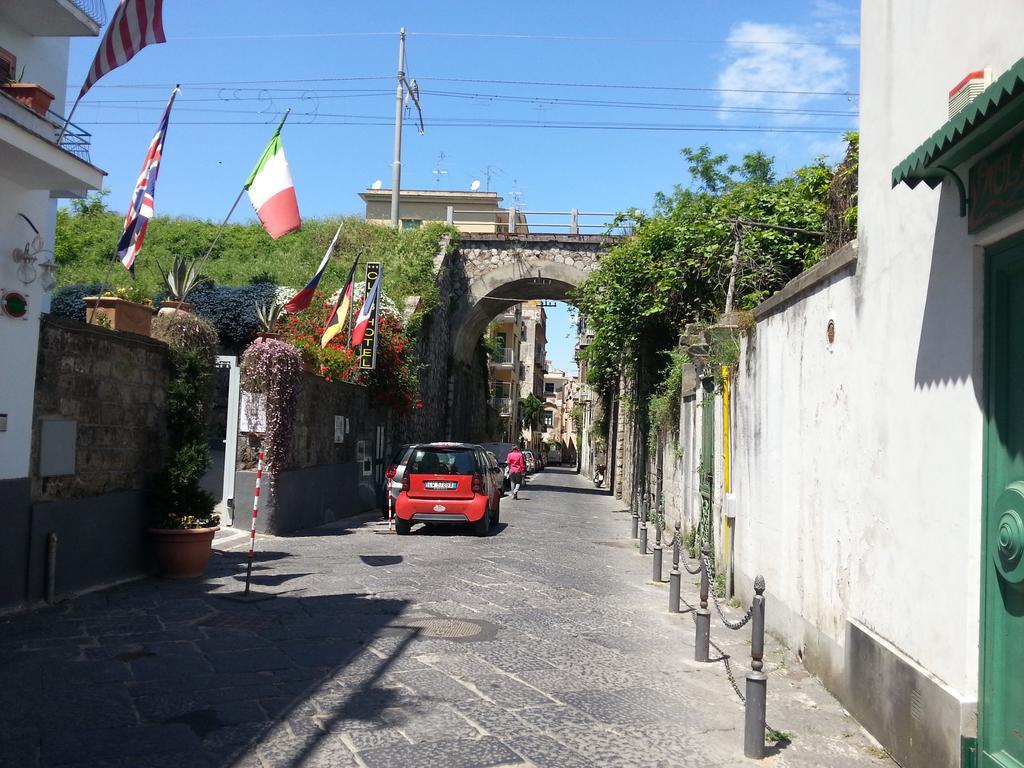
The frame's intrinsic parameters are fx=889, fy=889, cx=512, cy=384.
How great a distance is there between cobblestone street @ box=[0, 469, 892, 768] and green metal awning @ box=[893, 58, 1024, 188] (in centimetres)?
305

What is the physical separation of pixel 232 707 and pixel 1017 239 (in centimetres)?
474

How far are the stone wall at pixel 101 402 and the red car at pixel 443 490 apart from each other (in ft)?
17.1

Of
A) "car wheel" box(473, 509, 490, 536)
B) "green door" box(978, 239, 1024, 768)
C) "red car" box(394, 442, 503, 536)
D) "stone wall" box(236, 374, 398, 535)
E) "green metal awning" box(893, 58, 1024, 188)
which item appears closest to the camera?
"green metal awning" box(893, 58, 1024, 188)

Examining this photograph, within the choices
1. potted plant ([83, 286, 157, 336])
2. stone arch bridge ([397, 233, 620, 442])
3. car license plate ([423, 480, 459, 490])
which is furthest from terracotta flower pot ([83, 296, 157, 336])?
stone arch bridge ([397, 233, 620, 442])

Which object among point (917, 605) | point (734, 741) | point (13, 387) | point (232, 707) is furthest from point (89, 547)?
point (917, 605)

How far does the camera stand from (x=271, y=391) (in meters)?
14.2

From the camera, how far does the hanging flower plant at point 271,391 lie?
14.1m

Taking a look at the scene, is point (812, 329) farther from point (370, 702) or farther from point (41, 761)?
point (41, 761)

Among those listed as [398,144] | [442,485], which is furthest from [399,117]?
[442,485]

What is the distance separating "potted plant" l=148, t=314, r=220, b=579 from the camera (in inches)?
382

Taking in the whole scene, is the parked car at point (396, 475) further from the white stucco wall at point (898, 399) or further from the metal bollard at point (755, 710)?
the metal bollard at point (755, 710)

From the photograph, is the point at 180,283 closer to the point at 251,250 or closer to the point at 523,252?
the point at 251,250

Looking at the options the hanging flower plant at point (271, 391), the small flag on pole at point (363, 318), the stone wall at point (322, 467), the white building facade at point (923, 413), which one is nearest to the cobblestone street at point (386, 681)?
the white building facade at point (923, 413)

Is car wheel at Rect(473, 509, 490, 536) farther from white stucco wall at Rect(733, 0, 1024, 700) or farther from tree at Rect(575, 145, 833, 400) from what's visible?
white stucco wall at Rect(733, 0, 1024, 700)
